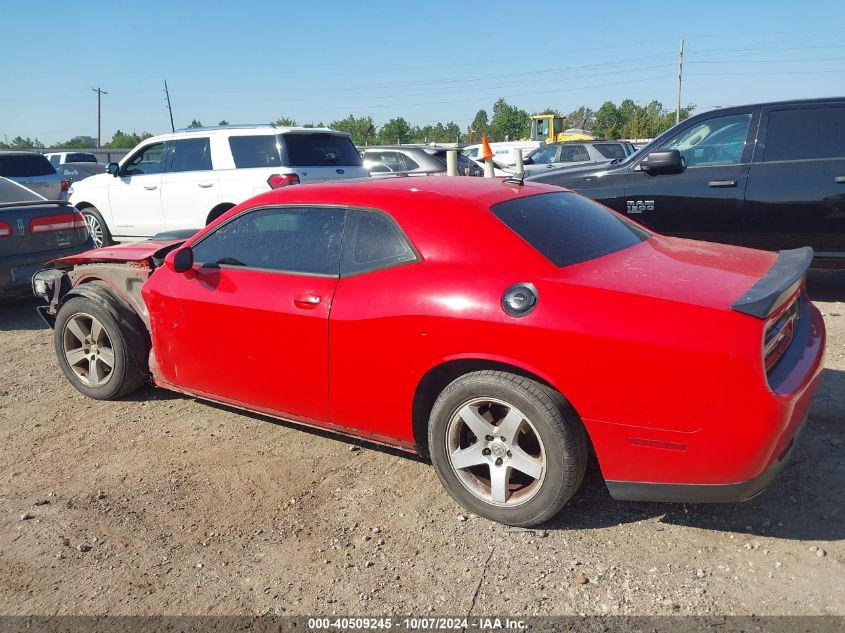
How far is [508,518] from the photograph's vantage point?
10.1ft

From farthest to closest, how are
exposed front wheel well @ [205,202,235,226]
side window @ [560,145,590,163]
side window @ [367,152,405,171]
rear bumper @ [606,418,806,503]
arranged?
side window @ [560,145,590,163], side window @ [367,152,405,171], exposed front wheel well @ [205,202,235,226], rear bumper @ [606,418,806,503]

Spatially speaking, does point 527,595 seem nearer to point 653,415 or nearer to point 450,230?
point 653,415

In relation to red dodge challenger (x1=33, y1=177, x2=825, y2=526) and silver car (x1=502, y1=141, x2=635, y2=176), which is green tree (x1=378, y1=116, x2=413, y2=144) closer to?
silver car (x1=502, y1=141, x2=635, y2=176)

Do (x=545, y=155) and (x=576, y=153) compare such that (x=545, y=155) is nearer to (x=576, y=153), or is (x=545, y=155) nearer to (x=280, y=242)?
Result: (x=576, y=153)

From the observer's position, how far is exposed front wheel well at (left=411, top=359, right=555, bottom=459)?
3037 mm

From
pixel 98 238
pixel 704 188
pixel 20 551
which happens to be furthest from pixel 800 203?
pixel 98 238

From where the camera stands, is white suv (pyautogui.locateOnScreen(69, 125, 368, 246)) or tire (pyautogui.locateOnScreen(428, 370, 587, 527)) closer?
tire (pyautogui.locateOnScreen(428, 370, 587, 527))

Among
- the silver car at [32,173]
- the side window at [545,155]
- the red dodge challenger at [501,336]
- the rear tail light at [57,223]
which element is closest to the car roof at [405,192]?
the red dodge challenger at [501,336]

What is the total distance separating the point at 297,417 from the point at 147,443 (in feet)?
3.56

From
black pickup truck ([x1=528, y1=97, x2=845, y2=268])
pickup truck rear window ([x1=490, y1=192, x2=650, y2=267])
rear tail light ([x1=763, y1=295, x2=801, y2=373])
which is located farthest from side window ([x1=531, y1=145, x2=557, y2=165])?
rear tail light ([x1=763, y1=295, x2=801, y2=373])

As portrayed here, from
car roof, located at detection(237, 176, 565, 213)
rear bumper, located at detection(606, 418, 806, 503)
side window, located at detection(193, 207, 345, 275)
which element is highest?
car roof, located at detection(237, 176, 565, 213)

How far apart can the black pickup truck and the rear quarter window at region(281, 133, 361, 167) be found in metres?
3.84

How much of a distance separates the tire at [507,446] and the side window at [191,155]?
278 inches

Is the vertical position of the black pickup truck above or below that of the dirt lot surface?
above
